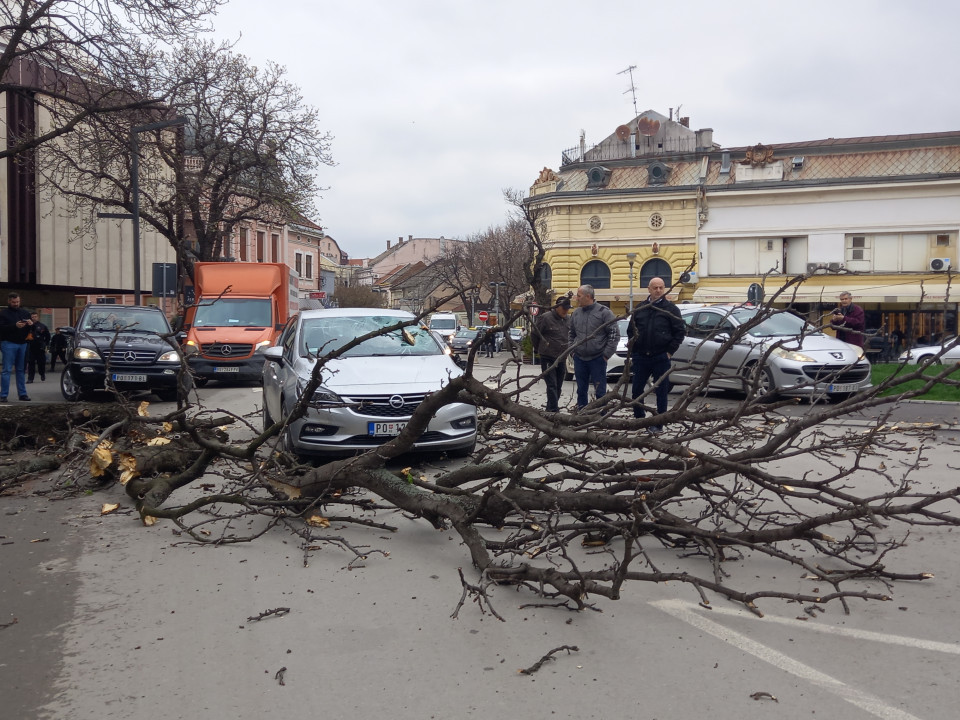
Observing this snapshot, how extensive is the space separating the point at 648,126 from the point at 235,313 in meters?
40.2

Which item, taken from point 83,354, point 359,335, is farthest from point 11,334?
point 359,335

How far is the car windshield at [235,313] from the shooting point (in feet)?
70.0

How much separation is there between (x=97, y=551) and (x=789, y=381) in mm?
11541

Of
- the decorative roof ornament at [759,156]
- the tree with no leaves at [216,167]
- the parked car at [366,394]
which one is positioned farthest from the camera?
the decorative roof ornament at [759,156]

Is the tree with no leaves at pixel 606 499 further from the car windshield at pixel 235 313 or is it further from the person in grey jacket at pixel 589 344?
the car windshield at pixel 235 313

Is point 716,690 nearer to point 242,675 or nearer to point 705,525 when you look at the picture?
point 242,675

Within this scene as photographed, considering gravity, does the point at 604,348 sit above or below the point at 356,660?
above

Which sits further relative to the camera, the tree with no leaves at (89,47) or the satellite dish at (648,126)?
the satellite dish at (648,126)

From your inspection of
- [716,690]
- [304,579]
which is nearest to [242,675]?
[304,579]

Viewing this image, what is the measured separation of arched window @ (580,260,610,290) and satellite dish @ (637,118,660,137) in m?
10.6

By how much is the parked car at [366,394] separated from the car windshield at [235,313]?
38.0ft

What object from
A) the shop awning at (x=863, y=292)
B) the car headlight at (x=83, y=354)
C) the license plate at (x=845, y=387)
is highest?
the shop awning at (x=863, y=292)

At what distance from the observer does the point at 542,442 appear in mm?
5520

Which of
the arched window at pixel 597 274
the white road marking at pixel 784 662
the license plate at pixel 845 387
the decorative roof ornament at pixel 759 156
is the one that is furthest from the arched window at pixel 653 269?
the white road marking at pixel 784 662
